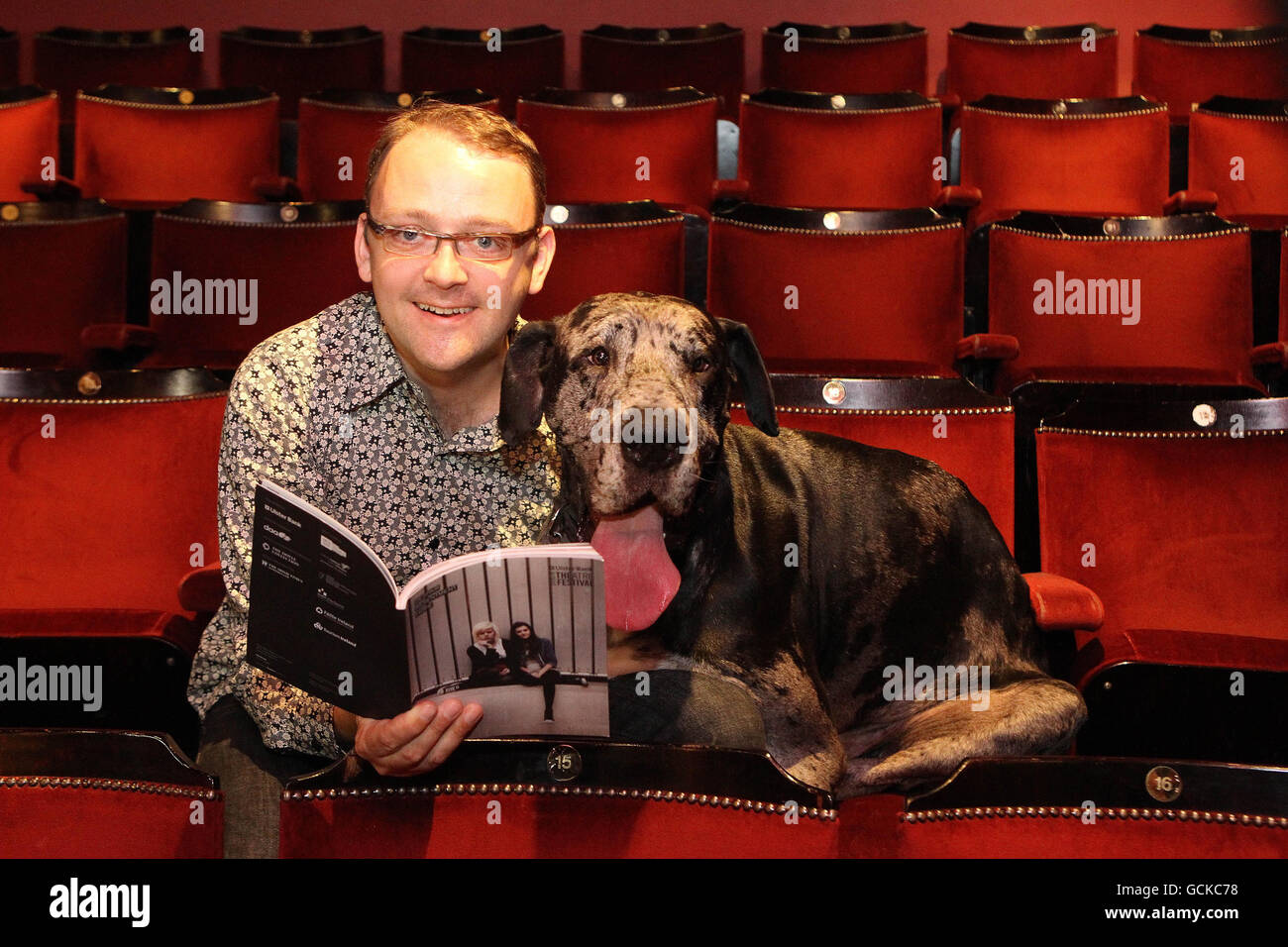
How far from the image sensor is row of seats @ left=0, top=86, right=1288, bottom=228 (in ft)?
12.5

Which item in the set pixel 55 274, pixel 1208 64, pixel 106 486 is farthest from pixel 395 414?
pixel 1208 64

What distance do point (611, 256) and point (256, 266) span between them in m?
0.89

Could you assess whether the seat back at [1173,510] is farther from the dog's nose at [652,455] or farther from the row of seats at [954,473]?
the dog's nose at [652,455]

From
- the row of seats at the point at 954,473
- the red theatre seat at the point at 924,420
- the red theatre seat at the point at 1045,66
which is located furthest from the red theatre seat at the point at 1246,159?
the red theatre seat at the point at 924,420

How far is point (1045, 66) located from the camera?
4898 mm

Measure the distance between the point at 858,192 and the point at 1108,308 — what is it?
45.1 inches

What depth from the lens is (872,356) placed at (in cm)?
294

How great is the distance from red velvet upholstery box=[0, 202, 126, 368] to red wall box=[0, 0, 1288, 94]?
292 cm

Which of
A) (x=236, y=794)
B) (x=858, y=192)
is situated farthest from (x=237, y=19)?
(x=236, y=794)

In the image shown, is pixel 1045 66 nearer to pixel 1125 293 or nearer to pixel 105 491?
pixel 1125 293
